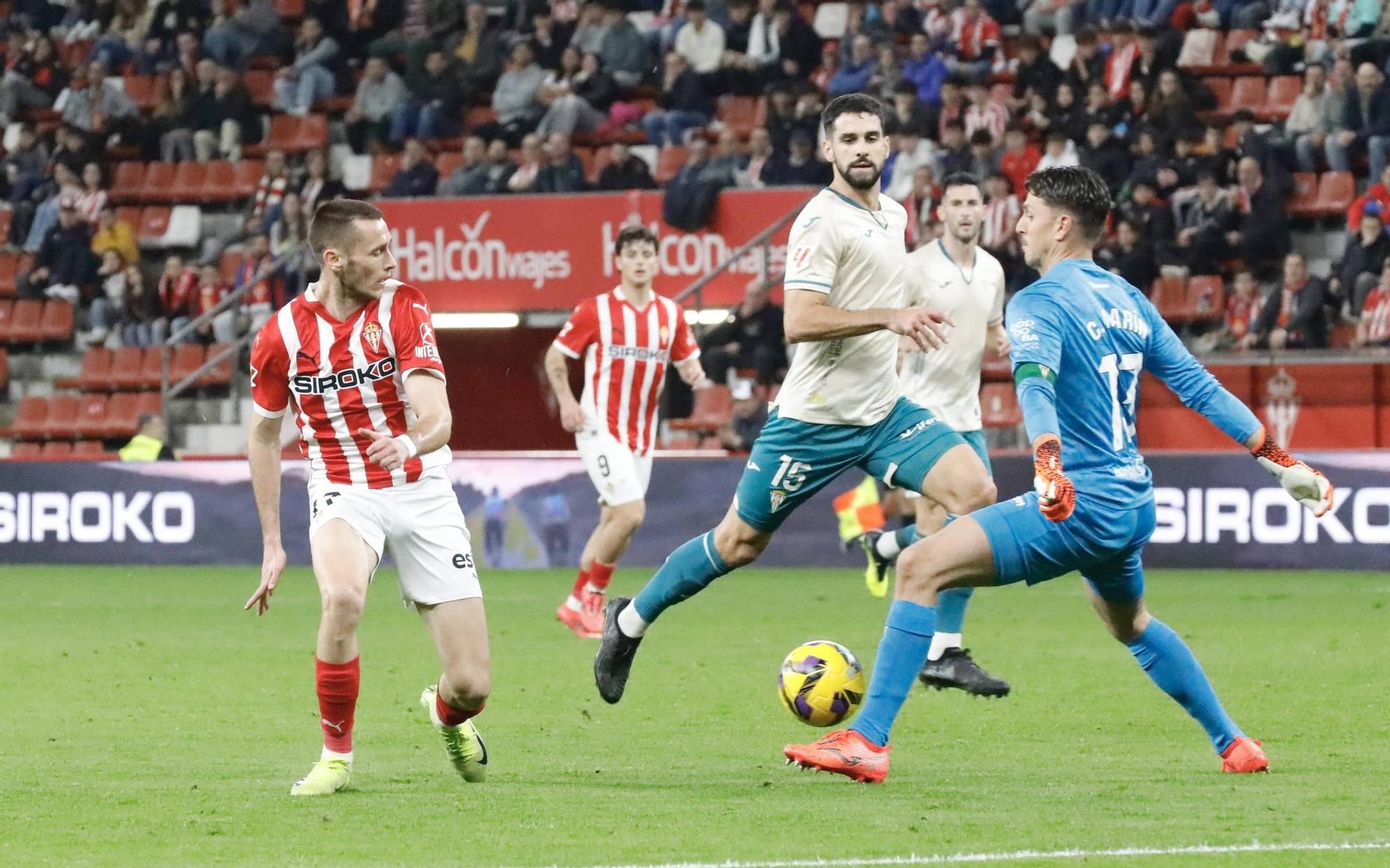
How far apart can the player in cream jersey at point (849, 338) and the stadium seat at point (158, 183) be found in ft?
60.6

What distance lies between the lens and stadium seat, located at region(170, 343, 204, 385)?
23.2 meters

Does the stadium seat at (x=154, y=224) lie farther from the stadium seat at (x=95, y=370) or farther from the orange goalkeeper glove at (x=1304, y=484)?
the orange goalkeeper glove at (x=1304, y=484)

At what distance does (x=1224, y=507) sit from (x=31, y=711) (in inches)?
417

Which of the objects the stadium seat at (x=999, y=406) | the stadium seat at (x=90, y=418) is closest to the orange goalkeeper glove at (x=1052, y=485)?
the stadium seat at (x=999, y=406)

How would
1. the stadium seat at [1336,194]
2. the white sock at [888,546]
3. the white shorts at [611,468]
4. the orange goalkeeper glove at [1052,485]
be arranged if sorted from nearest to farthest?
→ 1. the orange goalkeeper glove at [1052,485]
2. the white sock at [888,546]
3. the white shorts at [611,468]
4. the stadium seat at [1336,194]

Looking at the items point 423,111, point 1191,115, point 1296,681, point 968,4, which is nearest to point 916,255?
point 1296,681

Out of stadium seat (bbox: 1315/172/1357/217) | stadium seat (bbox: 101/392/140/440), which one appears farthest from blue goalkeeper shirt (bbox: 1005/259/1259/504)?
stadium seat (bbox: 101/392/140/440)

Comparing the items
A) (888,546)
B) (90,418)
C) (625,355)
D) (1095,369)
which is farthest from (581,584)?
(90,418)

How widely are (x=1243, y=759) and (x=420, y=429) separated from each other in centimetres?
297

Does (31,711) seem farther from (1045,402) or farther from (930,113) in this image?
(930,113)

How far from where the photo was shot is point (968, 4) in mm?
22562

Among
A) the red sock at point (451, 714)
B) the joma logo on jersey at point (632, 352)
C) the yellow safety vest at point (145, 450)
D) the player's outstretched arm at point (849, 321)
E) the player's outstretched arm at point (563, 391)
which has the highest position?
the player's outstretched arm at point (849, 321)

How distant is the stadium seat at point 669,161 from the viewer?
74.6ft

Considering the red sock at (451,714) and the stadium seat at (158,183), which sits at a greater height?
the red sock at (451,714)
